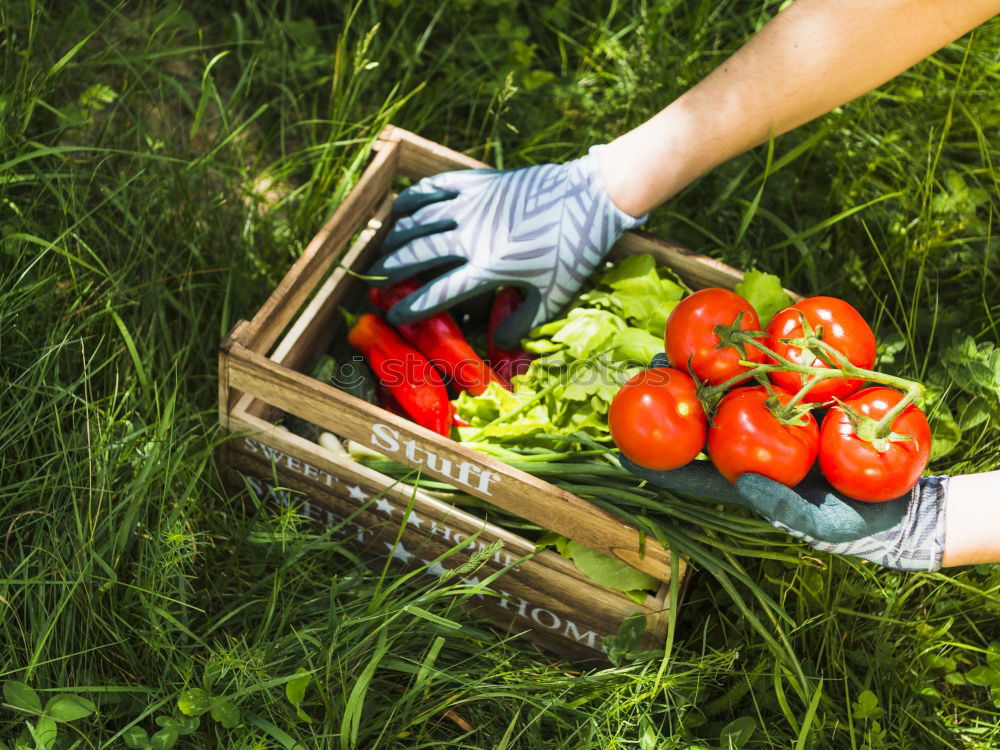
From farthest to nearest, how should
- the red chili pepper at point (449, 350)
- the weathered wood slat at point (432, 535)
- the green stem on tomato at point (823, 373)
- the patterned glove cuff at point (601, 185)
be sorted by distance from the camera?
the red chili pepper at point (449, 350)
the patterned glove cuff at point (601, 185)
the weathered wood slat at point (432, 535)
the green stem on tomato at point (823, 373)

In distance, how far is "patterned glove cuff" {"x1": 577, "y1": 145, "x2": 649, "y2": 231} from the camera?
2346 mm

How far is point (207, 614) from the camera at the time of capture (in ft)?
7.08

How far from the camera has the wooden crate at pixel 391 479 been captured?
6.69 feet

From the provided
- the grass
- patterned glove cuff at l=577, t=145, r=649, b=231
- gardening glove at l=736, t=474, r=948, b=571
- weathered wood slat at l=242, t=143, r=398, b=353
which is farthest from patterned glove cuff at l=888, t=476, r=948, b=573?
weathered wood slat at l=242, t=143, r=398, b=353

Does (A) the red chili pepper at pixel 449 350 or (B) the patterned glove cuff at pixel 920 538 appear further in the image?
(A) the red chili pepper at pixel 449 350

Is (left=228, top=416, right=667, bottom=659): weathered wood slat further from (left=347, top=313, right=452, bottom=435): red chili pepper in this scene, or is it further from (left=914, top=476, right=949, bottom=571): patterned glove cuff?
(left=914, top=476, right=949, bottom=571): patterned glove cuff

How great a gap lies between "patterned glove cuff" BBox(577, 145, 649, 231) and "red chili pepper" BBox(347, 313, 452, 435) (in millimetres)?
550

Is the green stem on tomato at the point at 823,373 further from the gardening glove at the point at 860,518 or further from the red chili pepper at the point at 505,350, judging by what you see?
the red chili pepper at the point at 505,350

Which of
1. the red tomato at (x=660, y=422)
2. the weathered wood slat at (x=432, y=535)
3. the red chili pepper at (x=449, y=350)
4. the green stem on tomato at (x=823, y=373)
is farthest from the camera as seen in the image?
the red chili pepper at (x=449, y=350)

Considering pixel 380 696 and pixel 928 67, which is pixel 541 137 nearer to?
pixel 928 67

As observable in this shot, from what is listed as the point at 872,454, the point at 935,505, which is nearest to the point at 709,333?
the point at 872,454

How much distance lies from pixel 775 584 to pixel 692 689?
0.30 meters

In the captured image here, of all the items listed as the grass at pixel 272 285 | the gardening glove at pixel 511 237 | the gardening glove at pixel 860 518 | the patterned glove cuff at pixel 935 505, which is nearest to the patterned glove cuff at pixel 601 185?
the gardening glove at pixel 511 237

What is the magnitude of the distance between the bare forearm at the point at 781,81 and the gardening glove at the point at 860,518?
796mm
